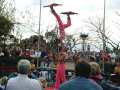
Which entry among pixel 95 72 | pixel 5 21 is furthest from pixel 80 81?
pixel 5 21

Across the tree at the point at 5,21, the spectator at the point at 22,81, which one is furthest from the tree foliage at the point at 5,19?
the spectator at the point at 22,81

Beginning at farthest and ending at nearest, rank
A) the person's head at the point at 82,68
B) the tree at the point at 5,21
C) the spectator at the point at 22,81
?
the tree at the point at 5,21, the spectator at the point at 22,81, the person's head at the point at 82,68

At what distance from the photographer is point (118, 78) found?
1055 centimetres

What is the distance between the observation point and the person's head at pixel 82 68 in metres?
7.63

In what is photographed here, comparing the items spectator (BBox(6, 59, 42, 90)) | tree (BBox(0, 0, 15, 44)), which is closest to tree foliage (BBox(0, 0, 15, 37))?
tree (BBox(0, 0, 15, 44))

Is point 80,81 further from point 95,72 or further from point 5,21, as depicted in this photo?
point 5,21

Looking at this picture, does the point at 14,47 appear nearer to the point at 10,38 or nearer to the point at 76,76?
the point at 10,38

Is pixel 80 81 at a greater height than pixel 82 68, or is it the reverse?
pixel 82 68

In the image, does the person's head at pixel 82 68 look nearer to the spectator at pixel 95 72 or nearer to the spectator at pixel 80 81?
the spectator at pixel 80 81

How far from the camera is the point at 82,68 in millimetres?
7625

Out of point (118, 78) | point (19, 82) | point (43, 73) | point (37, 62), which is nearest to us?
point (19, 82)

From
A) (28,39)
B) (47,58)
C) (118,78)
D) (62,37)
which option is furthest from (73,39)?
(118,78)

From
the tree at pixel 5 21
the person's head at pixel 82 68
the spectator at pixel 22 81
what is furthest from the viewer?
the tree at pixel 5 21

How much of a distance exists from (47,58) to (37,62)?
105cm
